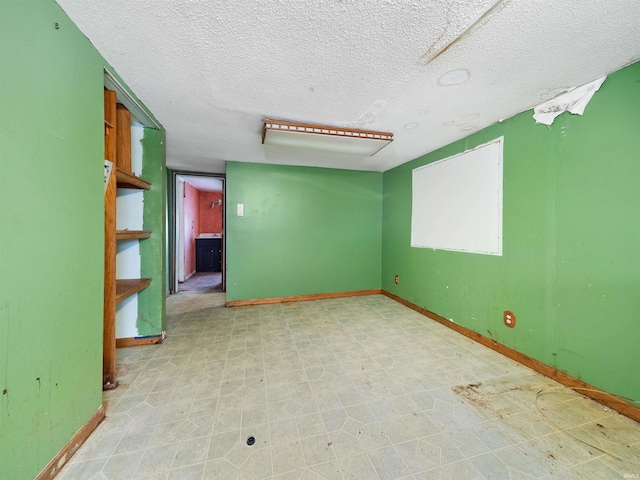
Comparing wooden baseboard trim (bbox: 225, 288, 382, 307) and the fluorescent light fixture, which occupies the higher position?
the fluorescent light fixture

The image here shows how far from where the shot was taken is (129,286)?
2.06 m

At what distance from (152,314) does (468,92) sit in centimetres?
355

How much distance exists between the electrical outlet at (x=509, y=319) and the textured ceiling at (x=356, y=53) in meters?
1.87

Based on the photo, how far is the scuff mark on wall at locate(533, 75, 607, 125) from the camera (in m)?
1.60

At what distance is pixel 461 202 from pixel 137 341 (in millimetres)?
3925

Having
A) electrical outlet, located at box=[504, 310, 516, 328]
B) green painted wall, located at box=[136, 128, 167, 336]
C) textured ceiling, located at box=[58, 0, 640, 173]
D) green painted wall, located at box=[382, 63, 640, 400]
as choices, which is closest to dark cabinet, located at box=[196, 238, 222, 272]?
green painted wall, located at box=[136, 128, 167, 336]

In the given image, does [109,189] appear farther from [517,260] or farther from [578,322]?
[578,322]

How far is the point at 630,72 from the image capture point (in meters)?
1.43

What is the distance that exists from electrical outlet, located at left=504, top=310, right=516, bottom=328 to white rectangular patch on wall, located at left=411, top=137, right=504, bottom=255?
0.59m

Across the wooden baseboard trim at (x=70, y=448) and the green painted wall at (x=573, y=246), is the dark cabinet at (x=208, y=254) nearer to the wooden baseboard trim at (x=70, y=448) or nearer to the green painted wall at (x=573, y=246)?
the wooden baseboard trim at (x=70, y=448)

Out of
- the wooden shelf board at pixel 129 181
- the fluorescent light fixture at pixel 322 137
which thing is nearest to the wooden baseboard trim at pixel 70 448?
the wooden shelf board at pixel 129 181

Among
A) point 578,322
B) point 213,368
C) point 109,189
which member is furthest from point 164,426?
point 578,322

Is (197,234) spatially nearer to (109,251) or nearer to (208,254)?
(208,254)

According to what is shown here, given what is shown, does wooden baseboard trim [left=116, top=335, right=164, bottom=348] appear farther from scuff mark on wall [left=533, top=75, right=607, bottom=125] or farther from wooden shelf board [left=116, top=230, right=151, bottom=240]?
scuff mark on wall [left=533, top=75, right=607, bottom=125]
